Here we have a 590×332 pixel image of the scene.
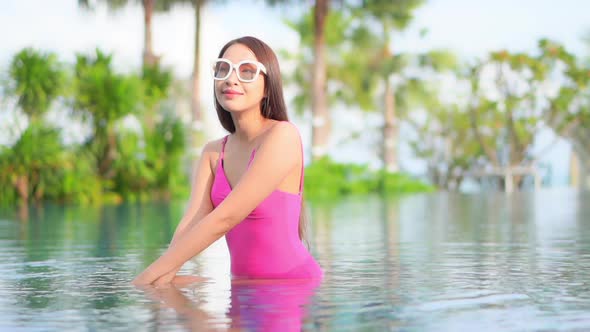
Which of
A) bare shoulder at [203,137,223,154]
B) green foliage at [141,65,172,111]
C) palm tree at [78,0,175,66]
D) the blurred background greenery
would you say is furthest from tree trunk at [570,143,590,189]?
bare shoulder at [203,137,223,154]

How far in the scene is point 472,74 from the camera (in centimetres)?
4128

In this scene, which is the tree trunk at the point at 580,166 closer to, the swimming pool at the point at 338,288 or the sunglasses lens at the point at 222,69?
the swimming pool at the point at 338,288

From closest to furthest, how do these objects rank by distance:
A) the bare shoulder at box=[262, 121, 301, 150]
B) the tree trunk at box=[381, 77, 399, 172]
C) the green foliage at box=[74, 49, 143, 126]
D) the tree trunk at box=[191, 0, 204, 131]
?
the bare shoulder at box=[262, 121, 301, 150], the green foliage at box=[74, 49, 143, 126], the tree trunk at box=[191, 0, 204, 131], the tree trunk at box=[381, 77, 399, 172]

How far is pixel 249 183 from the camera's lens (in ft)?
14.3

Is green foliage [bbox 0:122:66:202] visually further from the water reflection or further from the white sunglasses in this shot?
the white sunglasses

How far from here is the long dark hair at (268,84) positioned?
4.52m

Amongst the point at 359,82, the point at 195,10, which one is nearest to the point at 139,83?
the point at 195,10

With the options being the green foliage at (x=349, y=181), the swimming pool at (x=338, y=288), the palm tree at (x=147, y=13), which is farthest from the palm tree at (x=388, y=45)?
the swimming pool at (x=338, y=288)

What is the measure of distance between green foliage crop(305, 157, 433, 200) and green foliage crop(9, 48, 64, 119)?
7.34m

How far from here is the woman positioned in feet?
14.3

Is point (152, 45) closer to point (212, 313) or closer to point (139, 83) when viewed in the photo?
point (139, 83)

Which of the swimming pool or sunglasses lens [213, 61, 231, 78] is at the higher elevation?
sunglasses lens [213, 61, 231, 78]

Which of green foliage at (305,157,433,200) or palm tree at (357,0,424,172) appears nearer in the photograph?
green foliage at (305,157,433,200)

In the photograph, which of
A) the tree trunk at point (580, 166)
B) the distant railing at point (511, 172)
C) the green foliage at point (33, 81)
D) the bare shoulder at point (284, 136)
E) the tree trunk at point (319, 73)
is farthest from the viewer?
the tree trunk at point (580, 166)
